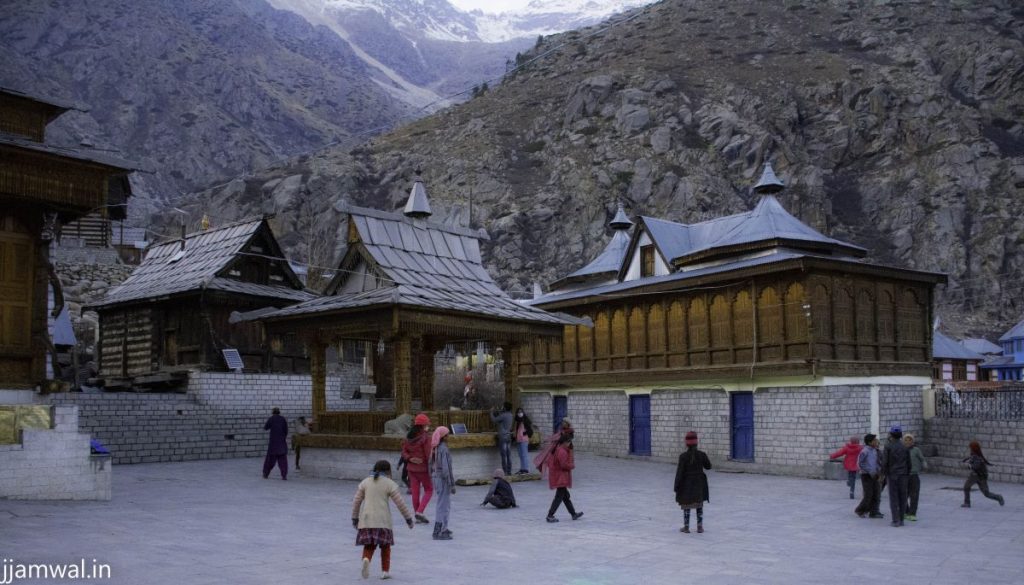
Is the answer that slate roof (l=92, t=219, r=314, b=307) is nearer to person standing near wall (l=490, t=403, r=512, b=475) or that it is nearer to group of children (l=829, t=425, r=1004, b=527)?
person standing near wall (l=490, t=403, r=512, b=475)

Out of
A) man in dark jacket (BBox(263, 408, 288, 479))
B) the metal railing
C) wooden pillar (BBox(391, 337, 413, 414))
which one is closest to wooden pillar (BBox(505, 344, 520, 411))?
wooden pillar (BBox(391, 337, 413, 414))

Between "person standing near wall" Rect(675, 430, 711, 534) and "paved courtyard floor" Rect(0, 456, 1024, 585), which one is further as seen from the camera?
"person standing near wall" Rect(675, 430, 711, 534)

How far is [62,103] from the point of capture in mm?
20406

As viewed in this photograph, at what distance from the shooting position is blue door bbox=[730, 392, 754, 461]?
26.7m

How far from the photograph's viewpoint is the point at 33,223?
1794 centimetres

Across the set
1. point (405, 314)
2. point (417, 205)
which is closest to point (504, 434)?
point (405, 314)

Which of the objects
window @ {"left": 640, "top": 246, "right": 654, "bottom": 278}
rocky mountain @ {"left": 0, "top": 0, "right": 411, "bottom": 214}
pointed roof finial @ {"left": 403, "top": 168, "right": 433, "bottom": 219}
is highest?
rocky mountain @ {"left": 0, "top": 0, "right": 411, "bottom": 214}

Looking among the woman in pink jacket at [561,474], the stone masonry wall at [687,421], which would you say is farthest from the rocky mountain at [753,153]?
the woman in pink jacket at [561,474]

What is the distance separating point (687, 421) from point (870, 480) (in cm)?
1258

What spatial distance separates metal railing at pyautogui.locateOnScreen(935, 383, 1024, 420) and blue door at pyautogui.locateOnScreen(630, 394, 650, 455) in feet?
29.7

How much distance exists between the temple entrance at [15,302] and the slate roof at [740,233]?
794 inches

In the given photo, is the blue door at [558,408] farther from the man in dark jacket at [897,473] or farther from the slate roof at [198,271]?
the man in dark jacket at [897,473]

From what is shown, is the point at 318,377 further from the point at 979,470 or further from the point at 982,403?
the point at 982,403

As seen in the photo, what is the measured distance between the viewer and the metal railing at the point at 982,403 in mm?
24969
